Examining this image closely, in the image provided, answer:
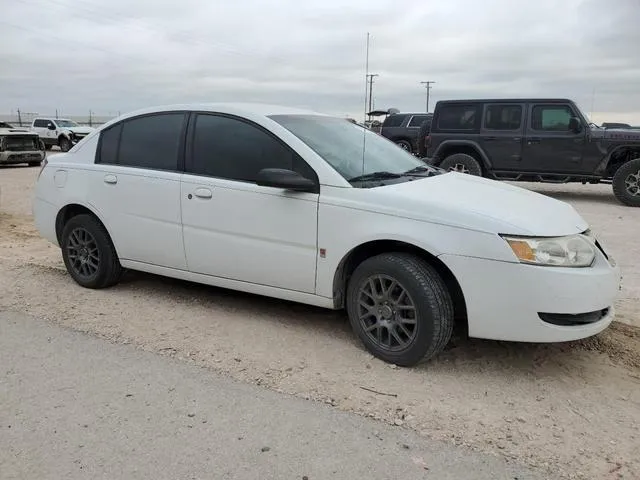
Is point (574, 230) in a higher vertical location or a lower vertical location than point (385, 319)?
higher

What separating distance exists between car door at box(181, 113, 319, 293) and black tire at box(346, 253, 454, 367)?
1.32 feet

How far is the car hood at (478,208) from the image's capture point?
346cm

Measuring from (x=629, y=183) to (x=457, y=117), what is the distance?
3.63 metres

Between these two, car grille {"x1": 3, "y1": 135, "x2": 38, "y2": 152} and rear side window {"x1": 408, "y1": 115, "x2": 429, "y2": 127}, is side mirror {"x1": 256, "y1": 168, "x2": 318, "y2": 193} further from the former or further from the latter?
car grille {"x1": 3, "y1": 135, "x2": 38, "y2": 152}

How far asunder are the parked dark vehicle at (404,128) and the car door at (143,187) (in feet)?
52.0

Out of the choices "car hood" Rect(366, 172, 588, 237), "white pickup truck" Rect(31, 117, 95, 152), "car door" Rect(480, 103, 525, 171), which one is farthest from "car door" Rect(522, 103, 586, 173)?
"white pickup truck" Rect(31, 117, 95, 152)

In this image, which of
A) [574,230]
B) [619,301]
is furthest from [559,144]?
[574,230]

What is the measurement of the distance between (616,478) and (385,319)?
157 cm

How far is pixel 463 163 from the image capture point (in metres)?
12.6

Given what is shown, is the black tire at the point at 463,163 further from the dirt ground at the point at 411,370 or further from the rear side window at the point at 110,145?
the rear side window at the point at 110,145

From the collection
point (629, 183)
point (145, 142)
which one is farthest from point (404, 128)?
point (145, 142)

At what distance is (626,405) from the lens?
10.8ft

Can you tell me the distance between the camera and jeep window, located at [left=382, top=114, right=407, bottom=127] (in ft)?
69.9

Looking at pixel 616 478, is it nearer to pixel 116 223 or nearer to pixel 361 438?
pixel 361 438
